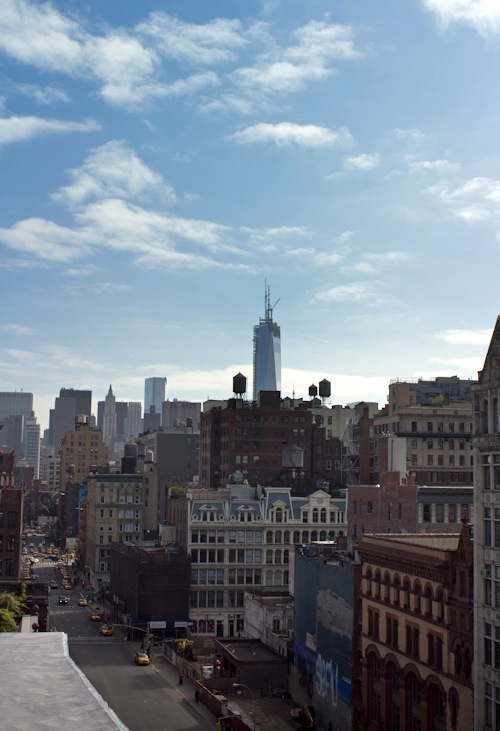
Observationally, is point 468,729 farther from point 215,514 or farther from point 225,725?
point 215,514

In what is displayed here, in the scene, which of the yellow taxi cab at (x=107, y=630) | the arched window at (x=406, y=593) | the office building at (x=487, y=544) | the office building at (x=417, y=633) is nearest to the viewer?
the office building at (x=487, y=544)

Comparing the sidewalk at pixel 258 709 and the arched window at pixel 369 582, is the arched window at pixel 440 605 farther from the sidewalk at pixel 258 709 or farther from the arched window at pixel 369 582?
the sidewalk at pixel 258 709

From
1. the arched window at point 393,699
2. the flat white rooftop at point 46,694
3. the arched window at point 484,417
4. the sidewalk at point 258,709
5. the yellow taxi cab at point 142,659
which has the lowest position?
the sidewalk at point 258,709

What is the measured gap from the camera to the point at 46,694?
1542 inches

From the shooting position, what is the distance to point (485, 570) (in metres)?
59.0

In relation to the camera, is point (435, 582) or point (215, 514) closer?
point (435, 582)

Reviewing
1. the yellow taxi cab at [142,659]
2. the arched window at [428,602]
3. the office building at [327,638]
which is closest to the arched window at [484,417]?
the arched window at [428,602]

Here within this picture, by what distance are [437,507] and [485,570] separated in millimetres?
36770

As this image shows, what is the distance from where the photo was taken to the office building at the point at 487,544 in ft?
189

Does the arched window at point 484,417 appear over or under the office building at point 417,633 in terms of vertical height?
over

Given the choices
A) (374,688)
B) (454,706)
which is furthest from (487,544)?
(374,688)

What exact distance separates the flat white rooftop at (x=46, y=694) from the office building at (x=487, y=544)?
87.5 ft

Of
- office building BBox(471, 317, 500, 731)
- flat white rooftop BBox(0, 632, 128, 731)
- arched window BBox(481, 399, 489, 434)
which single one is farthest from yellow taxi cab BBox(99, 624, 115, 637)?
arched window BBox(481, 399, 489, 434)

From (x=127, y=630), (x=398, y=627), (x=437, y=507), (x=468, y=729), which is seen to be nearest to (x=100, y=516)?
(x=127, y=630)
